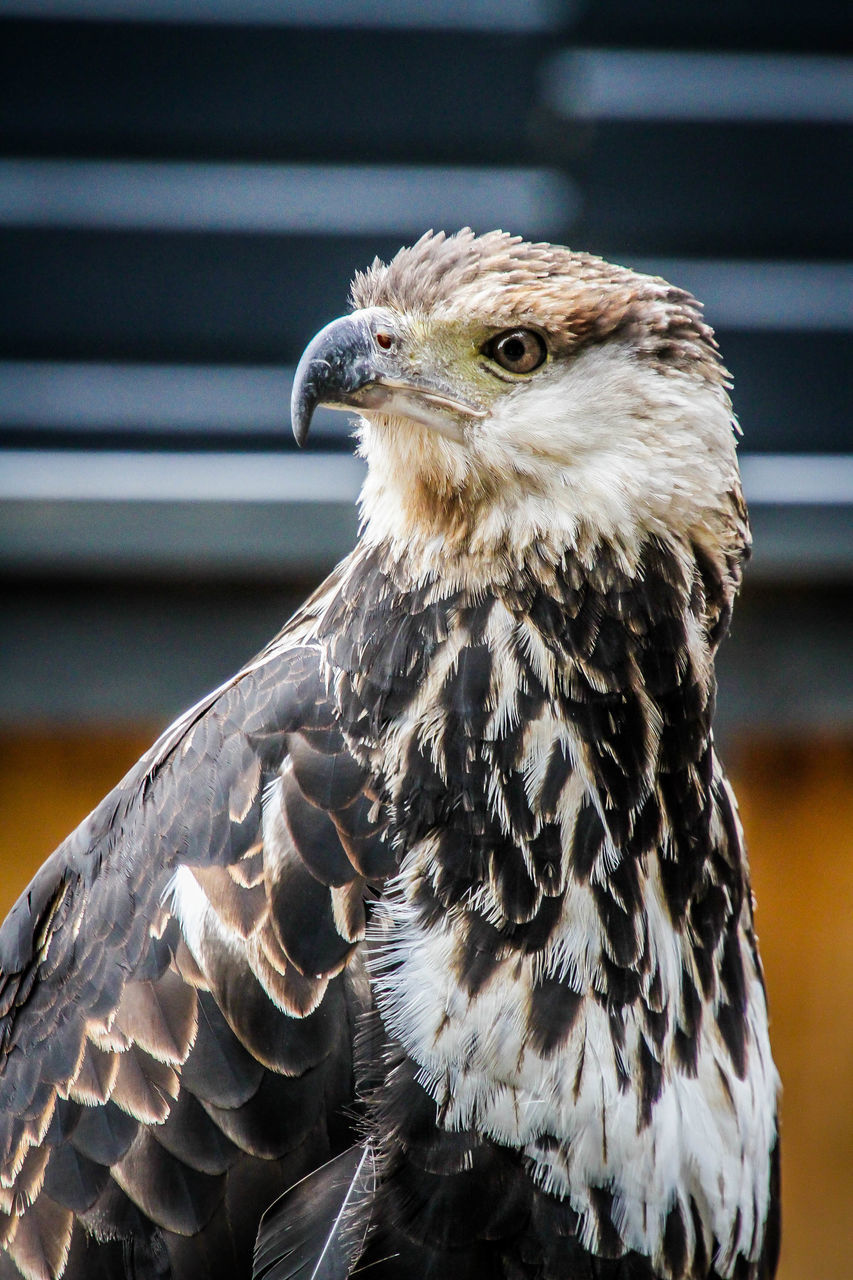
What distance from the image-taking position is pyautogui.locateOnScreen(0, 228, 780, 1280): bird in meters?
1.58

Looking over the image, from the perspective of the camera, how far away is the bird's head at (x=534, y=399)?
1627 millimetres

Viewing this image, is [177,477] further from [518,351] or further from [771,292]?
[518,351]

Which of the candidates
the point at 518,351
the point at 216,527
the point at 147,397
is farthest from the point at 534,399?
the point at 147,397

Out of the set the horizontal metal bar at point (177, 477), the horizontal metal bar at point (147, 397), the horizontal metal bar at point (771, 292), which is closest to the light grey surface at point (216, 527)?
the horizontal metal bar at point (177, 477)

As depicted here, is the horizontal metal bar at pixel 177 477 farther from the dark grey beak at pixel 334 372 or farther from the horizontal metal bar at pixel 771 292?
the dark grey beak at pixel 334 372

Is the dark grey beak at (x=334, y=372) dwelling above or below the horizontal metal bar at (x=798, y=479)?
below

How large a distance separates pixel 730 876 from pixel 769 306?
259 centimetres

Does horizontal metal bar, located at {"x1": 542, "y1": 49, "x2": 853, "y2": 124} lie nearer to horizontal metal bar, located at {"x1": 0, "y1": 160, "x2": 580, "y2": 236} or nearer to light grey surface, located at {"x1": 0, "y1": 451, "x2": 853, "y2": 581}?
horizontal metal bar, located at {"x1": 0, "y1": 160, "x2": 580, "y2": 236}

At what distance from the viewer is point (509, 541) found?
1.65m

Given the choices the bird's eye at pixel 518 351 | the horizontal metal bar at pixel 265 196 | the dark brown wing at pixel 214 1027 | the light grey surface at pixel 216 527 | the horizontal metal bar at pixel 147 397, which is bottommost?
the dark brown wing at pixel 214 1027

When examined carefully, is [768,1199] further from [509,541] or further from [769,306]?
[769,306]

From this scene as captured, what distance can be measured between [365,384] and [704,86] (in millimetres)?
2732

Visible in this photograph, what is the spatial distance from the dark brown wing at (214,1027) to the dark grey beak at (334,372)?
0.38 m

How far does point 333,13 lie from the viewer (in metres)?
3.81
